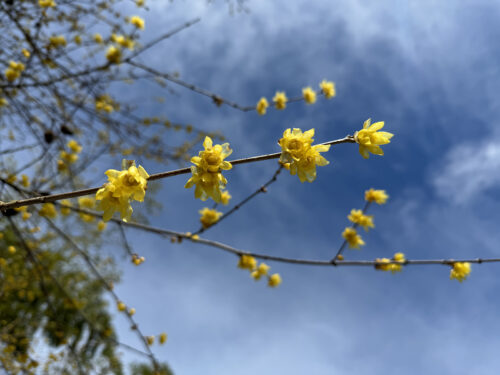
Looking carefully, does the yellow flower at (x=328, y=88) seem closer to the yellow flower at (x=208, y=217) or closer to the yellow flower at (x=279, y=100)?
the yellow flower at (x=279, y=100)

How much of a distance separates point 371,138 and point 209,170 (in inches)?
26.2

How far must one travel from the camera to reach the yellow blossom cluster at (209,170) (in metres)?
1.25

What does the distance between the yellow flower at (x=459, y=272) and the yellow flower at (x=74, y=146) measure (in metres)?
4.90

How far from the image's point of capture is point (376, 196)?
3.28m

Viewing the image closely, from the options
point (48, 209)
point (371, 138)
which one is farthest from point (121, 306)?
point (371, 138)

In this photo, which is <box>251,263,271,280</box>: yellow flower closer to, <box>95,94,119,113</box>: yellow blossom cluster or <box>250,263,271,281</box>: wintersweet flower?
<box>250,263,271,281</box>: wintersweet flower

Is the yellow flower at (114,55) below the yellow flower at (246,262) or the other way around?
the other way around

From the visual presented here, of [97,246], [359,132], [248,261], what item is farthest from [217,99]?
[97,246]

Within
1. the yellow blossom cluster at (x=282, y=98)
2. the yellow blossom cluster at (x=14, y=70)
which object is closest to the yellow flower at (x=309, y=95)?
the yellow blossom cluster at (x=282, y=98)

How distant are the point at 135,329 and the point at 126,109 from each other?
3019 mm

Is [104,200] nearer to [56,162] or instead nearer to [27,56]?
[56,162]

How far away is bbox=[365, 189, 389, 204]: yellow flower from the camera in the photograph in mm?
3246

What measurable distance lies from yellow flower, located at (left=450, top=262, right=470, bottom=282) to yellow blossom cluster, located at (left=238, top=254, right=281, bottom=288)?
173 centimetres

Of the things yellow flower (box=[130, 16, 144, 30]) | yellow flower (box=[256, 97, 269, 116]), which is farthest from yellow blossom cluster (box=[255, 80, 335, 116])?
yellow flower (box=[130, 16, 144, 30])
